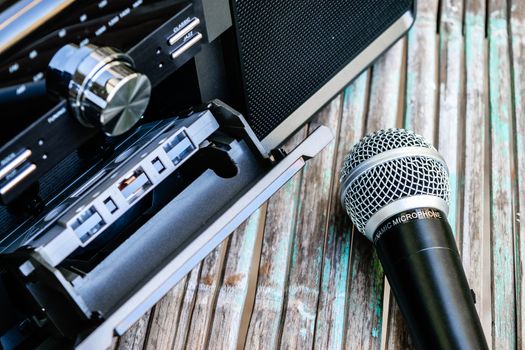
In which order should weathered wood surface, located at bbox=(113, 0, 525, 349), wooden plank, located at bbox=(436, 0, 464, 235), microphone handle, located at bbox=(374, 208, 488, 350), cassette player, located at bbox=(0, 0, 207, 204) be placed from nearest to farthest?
1. cassette player, located at bbox=(0, 0, 207, 204)
2. microphone handle, located at bbox=(374, 208, 488, 350)
3. weathered wood surface, located at bbox=(113, 0, 525, 349)
4. wooden plank, located at bbox=(436, 0, 464, 235)

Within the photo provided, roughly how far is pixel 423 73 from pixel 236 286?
42cm

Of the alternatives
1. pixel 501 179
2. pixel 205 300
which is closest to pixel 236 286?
pixel 205 300

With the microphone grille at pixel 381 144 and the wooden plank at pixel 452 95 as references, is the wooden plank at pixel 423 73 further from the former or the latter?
the microphone grille at pixel 381 144

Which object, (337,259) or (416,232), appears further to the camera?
(337,259)

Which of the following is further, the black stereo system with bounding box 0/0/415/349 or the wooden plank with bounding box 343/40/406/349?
the wooden plank with bounding box 343/40/406/349

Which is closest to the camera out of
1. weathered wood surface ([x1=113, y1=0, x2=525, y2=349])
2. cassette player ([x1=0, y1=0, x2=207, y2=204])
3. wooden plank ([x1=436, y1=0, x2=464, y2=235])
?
cassette player ([x1=0, y1=0, x2=207, y2=204])

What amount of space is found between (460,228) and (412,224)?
17cm

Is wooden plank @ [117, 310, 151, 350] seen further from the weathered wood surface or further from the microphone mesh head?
the microphone mesh head

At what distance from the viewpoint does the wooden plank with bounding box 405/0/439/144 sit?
0.96 metres

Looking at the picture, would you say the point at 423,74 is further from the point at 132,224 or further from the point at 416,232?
the point at 132,224

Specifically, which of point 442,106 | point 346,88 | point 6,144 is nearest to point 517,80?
point 442,106

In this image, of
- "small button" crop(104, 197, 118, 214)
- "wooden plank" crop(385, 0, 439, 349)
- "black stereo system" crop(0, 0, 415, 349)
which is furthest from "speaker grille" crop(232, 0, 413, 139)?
"small button" crop(104, 197, 118, 214)

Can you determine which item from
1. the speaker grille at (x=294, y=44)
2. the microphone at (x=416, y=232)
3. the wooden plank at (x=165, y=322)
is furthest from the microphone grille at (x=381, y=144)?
the wooden plank at (x=165, y=322)

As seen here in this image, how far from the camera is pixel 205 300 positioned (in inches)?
31.5
